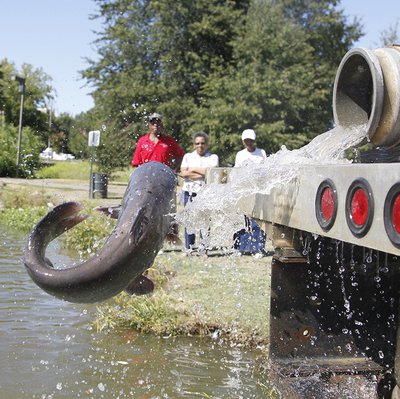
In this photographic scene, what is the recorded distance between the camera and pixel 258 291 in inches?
245

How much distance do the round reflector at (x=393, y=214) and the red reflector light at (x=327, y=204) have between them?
32 centimetres

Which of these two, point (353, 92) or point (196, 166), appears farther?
point (196, 166)

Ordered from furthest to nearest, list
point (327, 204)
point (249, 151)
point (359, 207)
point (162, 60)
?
1. point (162, 60)
2. point (249, 151)
3. point (327, 204)
4. point (359, 207)

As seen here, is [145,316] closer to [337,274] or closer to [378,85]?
[337,274]

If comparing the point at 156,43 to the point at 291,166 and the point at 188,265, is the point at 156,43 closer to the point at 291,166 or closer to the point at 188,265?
the point at 188,265

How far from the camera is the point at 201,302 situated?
19.7 feet

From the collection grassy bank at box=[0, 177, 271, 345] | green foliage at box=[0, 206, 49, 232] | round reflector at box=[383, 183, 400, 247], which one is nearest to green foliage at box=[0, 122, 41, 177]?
green foliage at box=[0, 206, 49, 232]

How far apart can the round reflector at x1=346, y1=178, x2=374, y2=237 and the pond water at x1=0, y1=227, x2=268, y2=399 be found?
282 centimetres

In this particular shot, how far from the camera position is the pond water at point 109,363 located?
4.73 metres

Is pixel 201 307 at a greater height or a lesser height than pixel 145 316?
greater

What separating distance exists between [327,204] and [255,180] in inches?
33.0

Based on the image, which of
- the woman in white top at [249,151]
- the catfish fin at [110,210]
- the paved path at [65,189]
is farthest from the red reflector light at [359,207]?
the paved path at [65,189]

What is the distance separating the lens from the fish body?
2830mm

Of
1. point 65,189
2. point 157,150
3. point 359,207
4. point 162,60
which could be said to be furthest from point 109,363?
point 162,60
